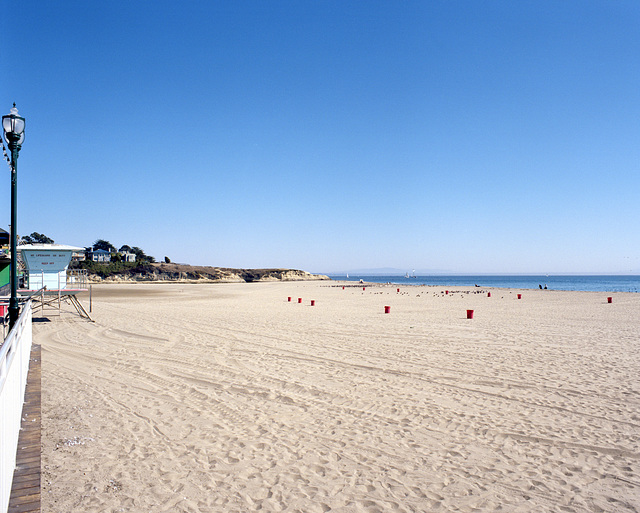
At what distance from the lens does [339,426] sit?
238 inches

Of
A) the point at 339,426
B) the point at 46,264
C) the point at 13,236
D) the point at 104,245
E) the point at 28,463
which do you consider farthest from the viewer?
the point at 104,245

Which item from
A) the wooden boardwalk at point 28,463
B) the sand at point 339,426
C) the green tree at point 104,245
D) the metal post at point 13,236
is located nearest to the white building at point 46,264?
the sand at point 339,426

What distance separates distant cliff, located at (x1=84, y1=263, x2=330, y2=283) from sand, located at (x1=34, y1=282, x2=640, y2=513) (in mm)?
68071

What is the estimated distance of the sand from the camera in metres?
4.25

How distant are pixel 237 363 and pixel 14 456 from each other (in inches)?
235

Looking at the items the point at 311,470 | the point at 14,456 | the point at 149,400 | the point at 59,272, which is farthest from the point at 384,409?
the point at 59,272

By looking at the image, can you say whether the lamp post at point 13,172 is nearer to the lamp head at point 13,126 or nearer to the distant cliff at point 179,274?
the lamp head at point 13,126

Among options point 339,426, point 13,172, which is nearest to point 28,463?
point 339,426

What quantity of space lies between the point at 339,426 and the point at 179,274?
83325 mm

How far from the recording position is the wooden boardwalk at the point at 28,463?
340 centimetres

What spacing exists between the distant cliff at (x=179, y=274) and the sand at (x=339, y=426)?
→ 223 ft

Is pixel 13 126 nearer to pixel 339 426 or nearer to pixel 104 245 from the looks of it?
pixel 339 426

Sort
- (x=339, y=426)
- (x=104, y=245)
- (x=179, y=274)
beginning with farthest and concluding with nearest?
(x=104, y=245) < (x=179, y=274) < (x=339, y=426)

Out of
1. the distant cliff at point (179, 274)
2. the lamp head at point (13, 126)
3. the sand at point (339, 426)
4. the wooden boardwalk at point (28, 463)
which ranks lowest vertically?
the sand at point (339, 426)
